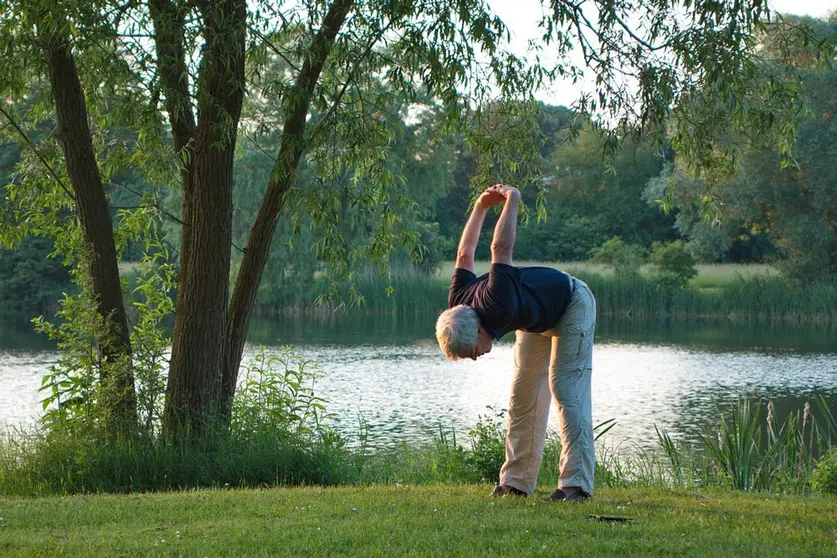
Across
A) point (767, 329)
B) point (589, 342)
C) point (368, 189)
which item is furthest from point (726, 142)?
point (767, 329)

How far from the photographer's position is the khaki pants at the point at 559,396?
5164mm

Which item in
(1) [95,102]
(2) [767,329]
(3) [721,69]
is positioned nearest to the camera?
(3) [721,69]

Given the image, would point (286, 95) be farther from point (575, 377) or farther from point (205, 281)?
point (575, 377)

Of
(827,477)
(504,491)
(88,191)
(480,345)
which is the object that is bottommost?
(827,477)

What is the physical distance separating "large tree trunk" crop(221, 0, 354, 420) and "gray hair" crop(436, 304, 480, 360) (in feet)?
10.6

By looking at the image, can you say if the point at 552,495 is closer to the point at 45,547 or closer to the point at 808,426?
the point at 45,547

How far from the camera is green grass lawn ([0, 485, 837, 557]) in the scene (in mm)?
4289

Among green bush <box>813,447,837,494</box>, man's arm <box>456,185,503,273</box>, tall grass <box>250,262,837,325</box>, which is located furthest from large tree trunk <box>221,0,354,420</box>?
tall grass <box>250,262,837,325</box>

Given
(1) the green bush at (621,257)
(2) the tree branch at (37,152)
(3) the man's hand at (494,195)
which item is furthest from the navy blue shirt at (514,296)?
(1) the green bush at (621,257)

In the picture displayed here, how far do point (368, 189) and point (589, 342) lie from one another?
335 centimetres

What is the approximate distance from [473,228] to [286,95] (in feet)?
9.69

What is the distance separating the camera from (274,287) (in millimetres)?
31031

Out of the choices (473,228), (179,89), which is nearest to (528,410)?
(473,228)

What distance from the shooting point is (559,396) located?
5.20m
